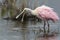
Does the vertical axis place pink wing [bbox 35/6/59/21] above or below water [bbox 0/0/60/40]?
above

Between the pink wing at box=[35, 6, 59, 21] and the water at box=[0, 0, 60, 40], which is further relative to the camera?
the pink wing at box=[35, 6, 59, 21]

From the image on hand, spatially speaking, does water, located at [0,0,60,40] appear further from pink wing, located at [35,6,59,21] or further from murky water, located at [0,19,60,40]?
pink wing, located at [35,6,59,21]

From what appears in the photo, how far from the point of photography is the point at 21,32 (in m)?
9.84

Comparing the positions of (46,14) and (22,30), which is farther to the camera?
(22,30)

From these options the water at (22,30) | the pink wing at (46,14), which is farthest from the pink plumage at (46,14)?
the water at (22,30)

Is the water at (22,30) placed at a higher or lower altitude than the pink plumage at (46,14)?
lower

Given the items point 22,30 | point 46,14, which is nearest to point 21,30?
point 22,30

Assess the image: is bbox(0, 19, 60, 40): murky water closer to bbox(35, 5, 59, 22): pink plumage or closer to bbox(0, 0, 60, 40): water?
bbox(0, 0, 60, 40): water

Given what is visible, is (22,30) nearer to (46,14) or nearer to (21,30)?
(21,30)

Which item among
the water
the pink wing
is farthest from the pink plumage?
the water

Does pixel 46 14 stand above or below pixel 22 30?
above

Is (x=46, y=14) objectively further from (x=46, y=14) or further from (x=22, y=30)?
(x=22, y=30)

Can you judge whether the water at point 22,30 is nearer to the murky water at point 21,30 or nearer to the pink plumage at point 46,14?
the murky water at point 21,30

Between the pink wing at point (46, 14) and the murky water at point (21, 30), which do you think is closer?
the murky water at point (21, 30)
